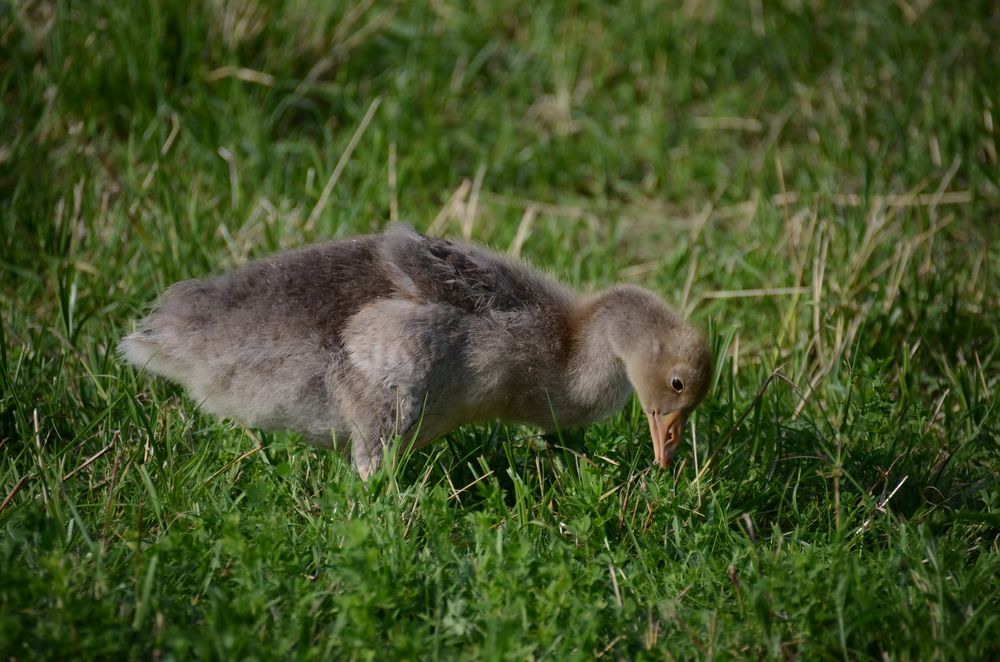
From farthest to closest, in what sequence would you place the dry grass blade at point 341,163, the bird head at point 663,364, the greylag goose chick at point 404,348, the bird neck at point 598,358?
1. the dry grass blade at point 341,163
2. the bird neck at point 598,358
3. the bird head at point 663,364
4. the greylag goose chick at point 404,348

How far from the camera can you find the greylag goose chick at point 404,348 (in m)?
3.81

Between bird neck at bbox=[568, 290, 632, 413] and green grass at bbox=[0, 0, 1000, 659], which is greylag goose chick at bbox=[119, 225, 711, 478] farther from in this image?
green grass at bbox=[0, 0, 1000, 659]

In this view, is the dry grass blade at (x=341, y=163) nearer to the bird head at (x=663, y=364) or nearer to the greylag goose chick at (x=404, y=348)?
the greylag goose chick at (x=404, y=348)

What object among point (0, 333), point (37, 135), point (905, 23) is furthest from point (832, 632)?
point (905, 23)

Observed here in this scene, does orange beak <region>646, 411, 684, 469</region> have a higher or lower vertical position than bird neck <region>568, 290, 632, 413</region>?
lower

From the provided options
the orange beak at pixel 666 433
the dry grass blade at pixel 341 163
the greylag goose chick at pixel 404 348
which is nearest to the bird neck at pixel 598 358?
the greylag goose chick at pixel 404 348

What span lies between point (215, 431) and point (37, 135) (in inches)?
100

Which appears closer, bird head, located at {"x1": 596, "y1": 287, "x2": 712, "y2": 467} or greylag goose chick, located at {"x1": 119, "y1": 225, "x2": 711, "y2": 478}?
greylag goose chick, located at {"x1": 119, "y1": 225, "x2": 711, "y2": 478}

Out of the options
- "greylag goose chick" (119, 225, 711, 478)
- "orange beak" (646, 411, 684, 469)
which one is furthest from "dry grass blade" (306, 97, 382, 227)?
"orange beak" (646, 411, 684, 469)

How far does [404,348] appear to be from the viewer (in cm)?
376

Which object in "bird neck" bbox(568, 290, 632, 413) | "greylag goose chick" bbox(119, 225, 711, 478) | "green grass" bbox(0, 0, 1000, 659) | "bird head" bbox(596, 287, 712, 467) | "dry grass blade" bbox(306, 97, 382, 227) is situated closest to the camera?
"green grass" bbox(0, 0, 1000, 659)

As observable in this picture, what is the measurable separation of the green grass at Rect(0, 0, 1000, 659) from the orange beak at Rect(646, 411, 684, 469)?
0.12 m

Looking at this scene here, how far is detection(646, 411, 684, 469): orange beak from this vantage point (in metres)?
4.12

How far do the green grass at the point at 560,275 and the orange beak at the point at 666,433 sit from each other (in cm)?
12
